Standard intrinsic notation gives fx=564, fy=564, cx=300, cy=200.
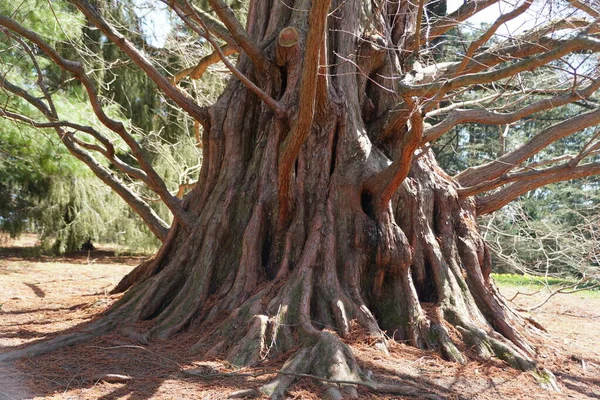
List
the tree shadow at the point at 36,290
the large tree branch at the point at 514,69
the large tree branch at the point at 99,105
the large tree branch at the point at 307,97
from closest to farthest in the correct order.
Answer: the large tree branch at the point at 514,69, the large tree branch at the point at 307,97, the large tree branch at the point at 99,105, the tree shadow at the point at 36,290

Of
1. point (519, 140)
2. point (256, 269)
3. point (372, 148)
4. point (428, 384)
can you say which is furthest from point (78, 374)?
point (519, 140)

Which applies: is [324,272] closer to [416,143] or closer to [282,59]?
[416,143]

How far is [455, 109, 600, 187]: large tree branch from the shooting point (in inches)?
228

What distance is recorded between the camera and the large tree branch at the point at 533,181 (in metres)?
5.77

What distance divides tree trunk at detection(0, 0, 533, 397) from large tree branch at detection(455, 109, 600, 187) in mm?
344

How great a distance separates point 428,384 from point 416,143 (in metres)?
2.06

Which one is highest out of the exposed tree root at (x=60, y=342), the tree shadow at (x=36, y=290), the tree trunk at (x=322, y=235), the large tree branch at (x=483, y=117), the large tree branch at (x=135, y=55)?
the large tree branch at (x=135, y=55)

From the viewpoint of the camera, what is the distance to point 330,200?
19.7ft

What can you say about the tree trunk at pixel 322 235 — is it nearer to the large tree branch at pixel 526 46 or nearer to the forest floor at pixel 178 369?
the forest floor at pixel 178 369

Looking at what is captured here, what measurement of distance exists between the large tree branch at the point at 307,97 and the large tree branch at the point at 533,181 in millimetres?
2446

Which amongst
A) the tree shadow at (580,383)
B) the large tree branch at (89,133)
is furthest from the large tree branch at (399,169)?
the large tree branch at (89,133)

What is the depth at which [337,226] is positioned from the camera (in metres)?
5.90

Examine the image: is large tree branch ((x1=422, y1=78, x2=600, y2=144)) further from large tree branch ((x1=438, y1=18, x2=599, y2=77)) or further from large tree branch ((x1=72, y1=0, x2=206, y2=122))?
large tree branch ((x1=72, y1=0, x2=206, y2=122))

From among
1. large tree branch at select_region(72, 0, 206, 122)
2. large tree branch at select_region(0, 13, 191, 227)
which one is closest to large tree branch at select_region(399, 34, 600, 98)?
large tree branch at select_region(72, 0, 206, 122)
